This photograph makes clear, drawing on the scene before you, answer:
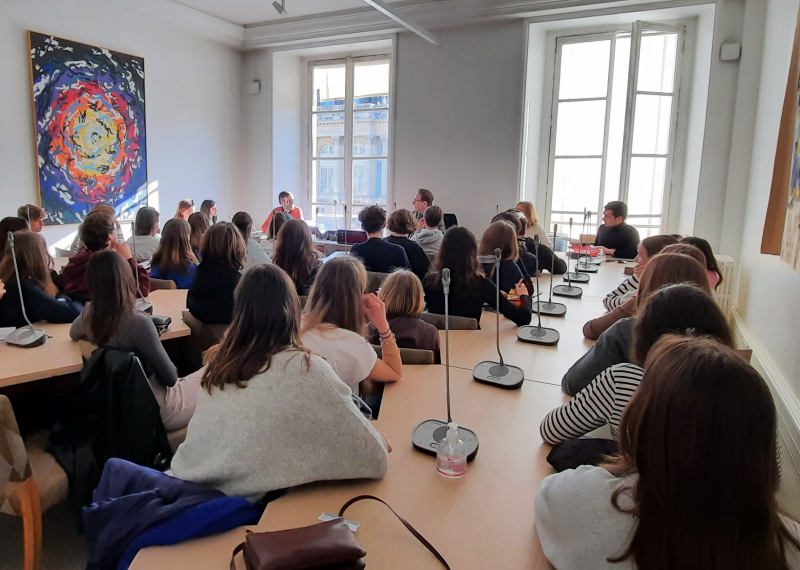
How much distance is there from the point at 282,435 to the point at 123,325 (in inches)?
42.4

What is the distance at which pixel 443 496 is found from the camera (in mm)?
1289

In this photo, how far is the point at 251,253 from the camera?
161 inches

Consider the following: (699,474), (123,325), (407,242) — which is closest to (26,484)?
(123,325)

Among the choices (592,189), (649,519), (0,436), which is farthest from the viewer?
(592,189)

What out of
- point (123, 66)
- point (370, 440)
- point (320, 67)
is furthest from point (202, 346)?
point (320, 67)

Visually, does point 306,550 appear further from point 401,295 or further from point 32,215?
point 32,215

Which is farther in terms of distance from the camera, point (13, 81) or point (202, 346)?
point (13, 81)

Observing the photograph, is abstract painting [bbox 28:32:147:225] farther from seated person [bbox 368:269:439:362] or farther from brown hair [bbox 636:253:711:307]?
brown hair [bbox 636:253:711:307]

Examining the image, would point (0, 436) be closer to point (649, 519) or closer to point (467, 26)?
point (649, 519)

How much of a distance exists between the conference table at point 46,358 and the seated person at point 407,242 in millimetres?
1679

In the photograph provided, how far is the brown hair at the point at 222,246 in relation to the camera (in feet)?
9.37

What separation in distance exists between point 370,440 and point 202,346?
1.87m

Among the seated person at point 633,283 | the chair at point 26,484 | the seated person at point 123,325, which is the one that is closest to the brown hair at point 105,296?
the seated person at point 123,325

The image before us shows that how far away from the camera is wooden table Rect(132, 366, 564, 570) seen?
1081 millimetres
